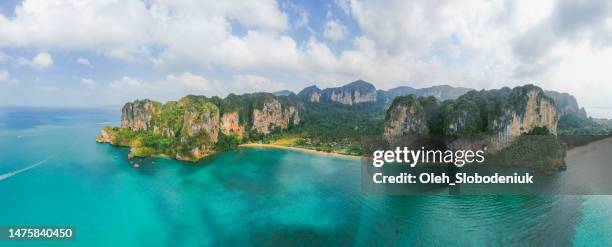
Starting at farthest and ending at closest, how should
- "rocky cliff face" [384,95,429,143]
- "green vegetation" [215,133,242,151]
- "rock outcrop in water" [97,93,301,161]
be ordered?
"green vegetation" [215,133,242,151]
"rocky cliff face" [384,95,429,143]
"rock outcrop in water" [97,93,301,161]

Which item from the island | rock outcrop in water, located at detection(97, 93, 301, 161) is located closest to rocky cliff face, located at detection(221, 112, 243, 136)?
rock outcrop in water, located at detection(97, 93, 301, 161)

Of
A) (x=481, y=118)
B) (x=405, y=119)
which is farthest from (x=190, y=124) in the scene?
(x=481, y=118)

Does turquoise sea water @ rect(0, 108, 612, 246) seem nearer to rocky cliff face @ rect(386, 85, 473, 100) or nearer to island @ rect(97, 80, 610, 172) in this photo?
island @ rect(97, 80, 610, 172)

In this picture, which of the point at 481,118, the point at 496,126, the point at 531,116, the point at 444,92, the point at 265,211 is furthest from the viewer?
the point at 444,92

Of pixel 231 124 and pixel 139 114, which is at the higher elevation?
pixel 139 114

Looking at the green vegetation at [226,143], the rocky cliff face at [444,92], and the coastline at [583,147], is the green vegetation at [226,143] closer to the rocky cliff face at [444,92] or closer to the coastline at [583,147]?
the coastline at [583,147]

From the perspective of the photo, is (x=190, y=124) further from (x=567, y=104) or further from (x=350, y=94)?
(x=567, y=104)
